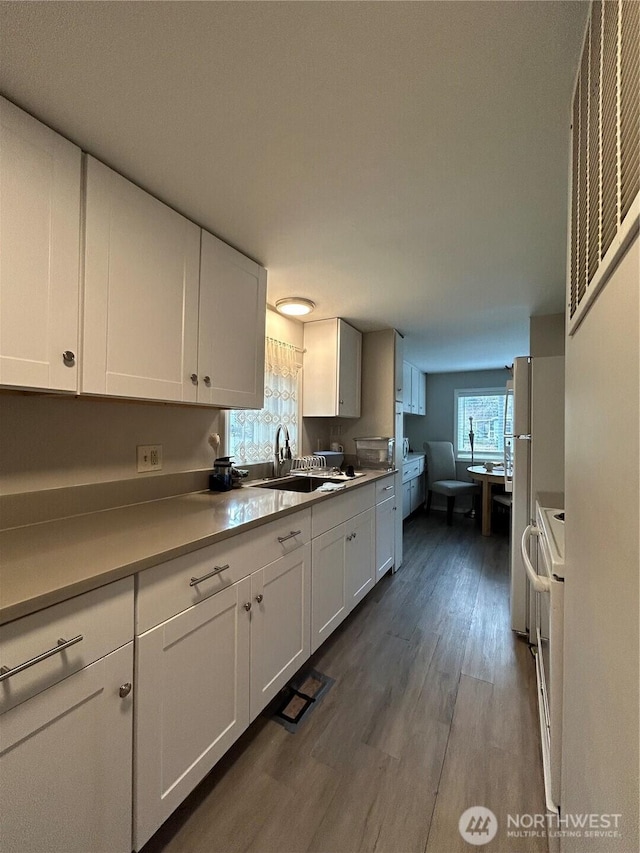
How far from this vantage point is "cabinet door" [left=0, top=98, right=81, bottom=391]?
3.13 feet

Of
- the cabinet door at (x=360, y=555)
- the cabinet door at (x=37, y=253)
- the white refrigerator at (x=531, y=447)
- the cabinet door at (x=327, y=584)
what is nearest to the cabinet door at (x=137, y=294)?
the cabinet door at (x=37, y=253)

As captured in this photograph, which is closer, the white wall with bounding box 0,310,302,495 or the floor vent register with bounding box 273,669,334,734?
the white wall with bounding box 0,310,302,495

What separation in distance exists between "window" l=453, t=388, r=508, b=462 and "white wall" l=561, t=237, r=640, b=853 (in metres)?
5.02

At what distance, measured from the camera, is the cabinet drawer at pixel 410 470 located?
4488 millimetres

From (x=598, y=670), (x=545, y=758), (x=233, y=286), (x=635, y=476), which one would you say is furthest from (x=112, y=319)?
(x=545, y=758)

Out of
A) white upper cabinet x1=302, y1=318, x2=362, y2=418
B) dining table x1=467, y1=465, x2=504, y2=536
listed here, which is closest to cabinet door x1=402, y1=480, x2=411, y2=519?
dining table x1=467, y1=465, x2=504, y2=536

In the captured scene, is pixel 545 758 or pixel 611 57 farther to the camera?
pixel 545 758

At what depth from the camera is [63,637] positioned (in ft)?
2.52

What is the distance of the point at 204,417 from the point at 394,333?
193 centimetres

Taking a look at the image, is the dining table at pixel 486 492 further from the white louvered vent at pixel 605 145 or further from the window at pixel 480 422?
the white louvered vent at pixel 605 145

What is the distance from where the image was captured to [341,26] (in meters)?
0.77

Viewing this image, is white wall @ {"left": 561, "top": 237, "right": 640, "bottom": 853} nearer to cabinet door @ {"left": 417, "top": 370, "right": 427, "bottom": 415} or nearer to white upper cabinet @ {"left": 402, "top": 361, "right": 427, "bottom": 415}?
white upper cabinet @ {"left": 402, "top": 361, "right": 427, "bottom": 415}

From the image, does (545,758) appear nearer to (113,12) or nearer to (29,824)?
(29,824)

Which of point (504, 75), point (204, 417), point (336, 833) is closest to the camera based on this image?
point (504, 75)
